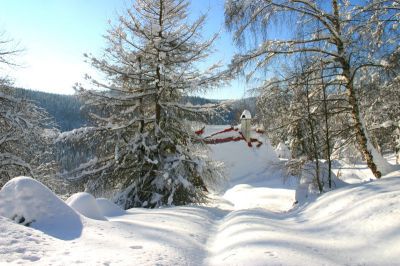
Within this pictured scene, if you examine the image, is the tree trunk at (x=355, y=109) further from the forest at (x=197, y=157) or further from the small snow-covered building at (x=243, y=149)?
the small snow-covered building at (x=243, y=149)

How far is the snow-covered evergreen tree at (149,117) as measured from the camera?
13.4 m

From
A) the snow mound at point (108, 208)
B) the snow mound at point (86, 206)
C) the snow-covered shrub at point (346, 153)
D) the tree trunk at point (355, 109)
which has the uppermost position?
the tree trunk at point (355, 109)

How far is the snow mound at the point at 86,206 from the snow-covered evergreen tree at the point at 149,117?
216 inches

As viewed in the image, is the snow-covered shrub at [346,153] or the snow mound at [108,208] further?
the snow-covered shrub at [346,153]

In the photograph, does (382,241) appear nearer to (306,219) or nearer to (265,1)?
(306,219)

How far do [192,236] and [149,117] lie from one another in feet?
26.9

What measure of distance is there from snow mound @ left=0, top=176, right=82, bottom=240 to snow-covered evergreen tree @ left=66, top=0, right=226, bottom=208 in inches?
272

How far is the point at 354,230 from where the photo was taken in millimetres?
5586

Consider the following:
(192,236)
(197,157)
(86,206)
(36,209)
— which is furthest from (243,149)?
(36,209)

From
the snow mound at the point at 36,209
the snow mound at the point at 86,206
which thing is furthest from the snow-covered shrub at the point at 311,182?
the snow mound at the point at 36,209

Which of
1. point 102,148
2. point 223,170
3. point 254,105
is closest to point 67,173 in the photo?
point 102,148

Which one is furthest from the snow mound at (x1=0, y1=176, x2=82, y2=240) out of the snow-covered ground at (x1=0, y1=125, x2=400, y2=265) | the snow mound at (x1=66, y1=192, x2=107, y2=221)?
the snow mound at (x1=66, y1=192, x2=107, y2=221)

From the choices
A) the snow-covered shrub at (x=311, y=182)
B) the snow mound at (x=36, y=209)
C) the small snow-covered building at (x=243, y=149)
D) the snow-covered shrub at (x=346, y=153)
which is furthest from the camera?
the small snow-covered building at (x=243, y=149)

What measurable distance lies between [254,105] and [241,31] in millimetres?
2525
